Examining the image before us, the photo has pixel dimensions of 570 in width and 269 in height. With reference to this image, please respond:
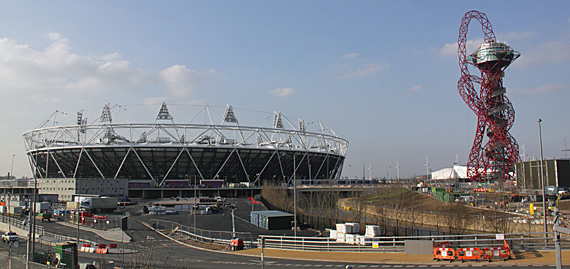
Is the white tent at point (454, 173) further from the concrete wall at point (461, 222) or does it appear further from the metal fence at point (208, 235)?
the metal fence at point (208, 235)

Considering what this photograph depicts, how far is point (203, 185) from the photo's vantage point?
91125mm

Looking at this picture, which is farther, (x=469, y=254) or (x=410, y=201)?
(x=410, y=201)

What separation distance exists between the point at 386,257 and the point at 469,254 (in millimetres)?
3900

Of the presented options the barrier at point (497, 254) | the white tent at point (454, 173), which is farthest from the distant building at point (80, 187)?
the white tent at point (454, 173)

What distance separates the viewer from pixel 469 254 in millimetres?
18094

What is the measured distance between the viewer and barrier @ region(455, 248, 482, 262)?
17922 millimetres

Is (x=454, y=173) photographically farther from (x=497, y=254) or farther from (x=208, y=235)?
(x=497, y=254)

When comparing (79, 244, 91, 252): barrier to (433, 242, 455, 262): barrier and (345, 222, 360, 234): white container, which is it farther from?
(433, 242, 455, 262): barrier

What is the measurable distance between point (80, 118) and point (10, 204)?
47502 millimetres

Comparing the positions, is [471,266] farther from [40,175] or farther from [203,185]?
[40,175]

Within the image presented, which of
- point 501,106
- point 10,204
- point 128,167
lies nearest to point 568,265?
point 10,204

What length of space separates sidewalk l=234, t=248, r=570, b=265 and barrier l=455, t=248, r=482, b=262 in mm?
364

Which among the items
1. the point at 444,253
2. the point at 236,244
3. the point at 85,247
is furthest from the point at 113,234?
the point at 444,253

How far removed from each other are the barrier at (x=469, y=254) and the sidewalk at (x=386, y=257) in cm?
36
